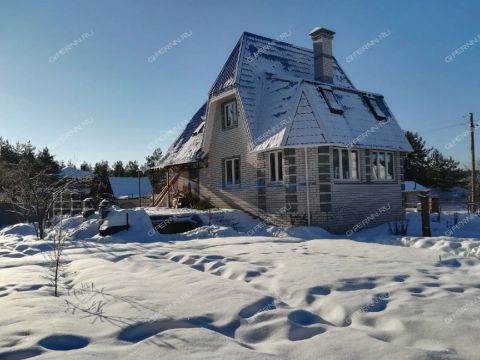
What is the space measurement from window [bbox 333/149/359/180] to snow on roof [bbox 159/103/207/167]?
250 inches

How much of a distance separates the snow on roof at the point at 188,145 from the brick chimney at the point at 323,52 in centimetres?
605

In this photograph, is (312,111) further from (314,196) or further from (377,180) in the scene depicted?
(377,180)

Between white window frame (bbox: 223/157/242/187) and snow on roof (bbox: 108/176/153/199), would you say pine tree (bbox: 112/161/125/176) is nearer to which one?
snow on roof (bbox: 108/176/153/199)

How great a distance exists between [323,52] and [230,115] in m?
4.81

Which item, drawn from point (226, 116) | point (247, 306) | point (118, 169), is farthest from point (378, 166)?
point (118, 169)

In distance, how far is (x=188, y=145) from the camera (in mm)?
19625

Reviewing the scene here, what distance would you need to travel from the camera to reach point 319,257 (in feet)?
25.0

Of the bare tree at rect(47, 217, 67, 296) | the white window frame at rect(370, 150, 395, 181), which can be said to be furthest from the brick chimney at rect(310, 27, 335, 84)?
the bare tree at rect(47, 217, 67, 296)

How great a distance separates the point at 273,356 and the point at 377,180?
13758 mm

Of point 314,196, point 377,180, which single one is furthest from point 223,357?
point 377,180

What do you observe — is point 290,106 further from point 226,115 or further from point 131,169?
point 131,169

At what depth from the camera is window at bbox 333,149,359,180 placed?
1451 cm

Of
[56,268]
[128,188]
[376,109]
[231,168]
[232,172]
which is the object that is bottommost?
[56,268]

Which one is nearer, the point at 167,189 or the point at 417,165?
the point at 167,189
